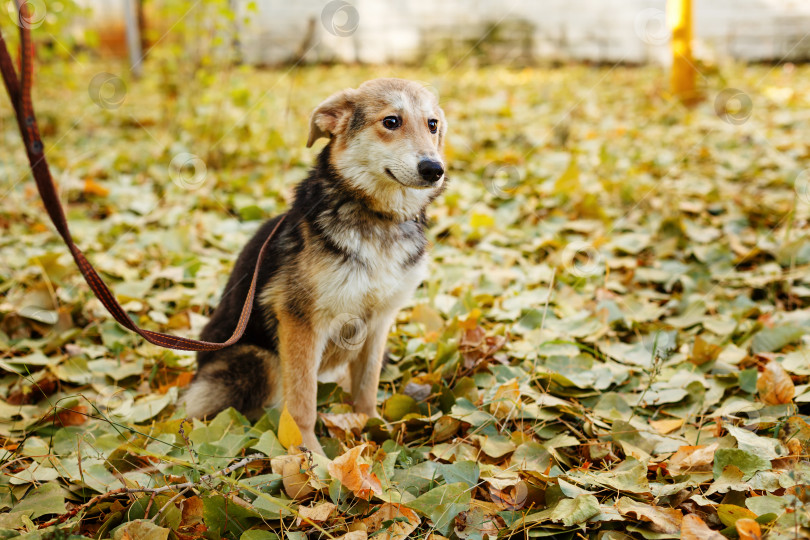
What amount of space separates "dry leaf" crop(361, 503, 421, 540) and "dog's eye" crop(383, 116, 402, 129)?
5.76 feet

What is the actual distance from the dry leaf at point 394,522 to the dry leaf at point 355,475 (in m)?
0.09

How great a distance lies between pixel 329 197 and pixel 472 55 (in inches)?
428

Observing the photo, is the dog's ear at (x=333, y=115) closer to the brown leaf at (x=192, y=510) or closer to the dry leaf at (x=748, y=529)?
the brown leaf at (x=192, y=510)

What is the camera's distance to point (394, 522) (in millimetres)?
2338

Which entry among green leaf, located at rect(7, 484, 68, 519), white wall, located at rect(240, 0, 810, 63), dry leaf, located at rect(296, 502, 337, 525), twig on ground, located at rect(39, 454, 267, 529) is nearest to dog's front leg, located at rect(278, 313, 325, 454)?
twig on ground, located at rect(39, 454, 267, 529)

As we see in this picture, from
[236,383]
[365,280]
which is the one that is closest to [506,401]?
[365,280]

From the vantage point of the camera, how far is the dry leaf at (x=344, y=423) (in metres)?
3.07

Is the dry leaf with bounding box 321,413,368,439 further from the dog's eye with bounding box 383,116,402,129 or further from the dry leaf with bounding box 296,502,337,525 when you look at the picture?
the dog's eye with bounding box 383,116,402,129

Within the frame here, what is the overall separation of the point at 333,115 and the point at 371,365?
1.31 meters

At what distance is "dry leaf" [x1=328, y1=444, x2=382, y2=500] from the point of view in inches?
97.3

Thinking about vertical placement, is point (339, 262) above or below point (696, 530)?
above

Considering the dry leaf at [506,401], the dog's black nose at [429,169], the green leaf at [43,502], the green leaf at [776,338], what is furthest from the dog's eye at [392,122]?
the green leaf at [776,338]

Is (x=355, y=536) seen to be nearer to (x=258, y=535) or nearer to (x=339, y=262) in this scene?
(x=258, y=535)

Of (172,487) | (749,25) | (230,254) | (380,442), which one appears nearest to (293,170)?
(230,254)
